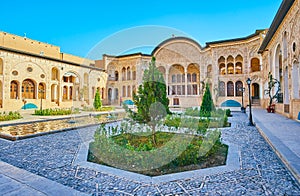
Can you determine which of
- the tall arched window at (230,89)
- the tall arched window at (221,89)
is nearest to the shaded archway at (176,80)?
the tall arched window at (221,89)

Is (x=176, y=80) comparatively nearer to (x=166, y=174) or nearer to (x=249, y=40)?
(x=249, y=40)

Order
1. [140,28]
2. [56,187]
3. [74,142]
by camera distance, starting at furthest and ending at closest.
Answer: [74,142] → [140,28] → [56,187]

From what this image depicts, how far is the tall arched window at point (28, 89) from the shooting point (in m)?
23.4

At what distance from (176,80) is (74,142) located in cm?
2939

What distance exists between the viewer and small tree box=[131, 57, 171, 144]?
512 centimetres

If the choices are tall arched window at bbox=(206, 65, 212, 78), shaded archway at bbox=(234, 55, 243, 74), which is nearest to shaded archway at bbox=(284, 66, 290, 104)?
shaded archway at bbox=(234, 55, 243, 74)

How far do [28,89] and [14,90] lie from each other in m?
1.57

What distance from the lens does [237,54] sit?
2648 centimetres

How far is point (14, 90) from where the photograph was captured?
22547mm

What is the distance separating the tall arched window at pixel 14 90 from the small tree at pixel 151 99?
889 inches

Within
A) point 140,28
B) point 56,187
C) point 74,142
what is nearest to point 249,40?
point 140,28

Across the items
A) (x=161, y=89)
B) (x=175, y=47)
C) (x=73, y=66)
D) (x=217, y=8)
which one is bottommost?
(x=161, y=89)

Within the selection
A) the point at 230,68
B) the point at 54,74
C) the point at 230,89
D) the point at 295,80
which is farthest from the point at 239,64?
the point at 54,74

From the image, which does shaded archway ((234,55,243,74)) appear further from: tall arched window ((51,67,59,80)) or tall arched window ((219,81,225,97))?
tall arched window ((51,67,59,80))
